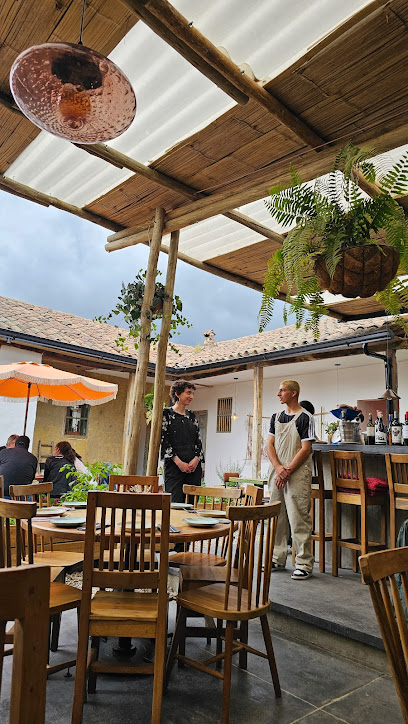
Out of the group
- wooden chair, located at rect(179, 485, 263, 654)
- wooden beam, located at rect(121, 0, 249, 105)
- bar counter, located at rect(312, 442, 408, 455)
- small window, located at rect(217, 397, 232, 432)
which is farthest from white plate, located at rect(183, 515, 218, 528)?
small window, located at rect(217, 397, 232, 432)

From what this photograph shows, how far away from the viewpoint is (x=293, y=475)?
429cm

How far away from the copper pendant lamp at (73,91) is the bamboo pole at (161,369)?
2.39 m

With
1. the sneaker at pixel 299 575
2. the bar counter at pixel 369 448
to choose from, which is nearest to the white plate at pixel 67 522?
the sneaker at pixel 299 575

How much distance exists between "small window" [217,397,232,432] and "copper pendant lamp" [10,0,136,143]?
1196 cm

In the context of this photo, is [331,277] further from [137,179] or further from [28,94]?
[137,179]

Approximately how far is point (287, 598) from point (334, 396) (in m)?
8.89

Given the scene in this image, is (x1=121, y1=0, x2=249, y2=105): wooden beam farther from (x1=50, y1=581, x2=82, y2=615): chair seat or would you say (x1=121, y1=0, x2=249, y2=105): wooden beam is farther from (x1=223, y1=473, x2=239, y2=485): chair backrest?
(x1=223, y1=473, x2=239, y2=485): chair backrest

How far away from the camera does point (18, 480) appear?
196 inches

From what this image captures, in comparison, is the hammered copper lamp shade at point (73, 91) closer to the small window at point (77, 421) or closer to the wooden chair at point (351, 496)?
the wooden chair at point (351, 496)

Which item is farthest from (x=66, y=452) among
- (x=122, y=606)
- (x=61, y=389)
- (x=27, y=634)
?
(x=27, y=634)

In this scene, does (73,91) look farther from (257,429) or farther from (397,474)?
(257,429)

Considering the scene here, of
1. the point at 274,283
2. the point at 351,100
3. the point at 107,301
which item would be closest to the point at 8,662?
the point at 274,283

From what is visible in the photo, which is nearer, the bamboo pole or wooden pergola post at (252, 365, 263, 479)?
the bamboo pole

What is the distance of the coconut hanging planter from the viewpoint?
305 cm
